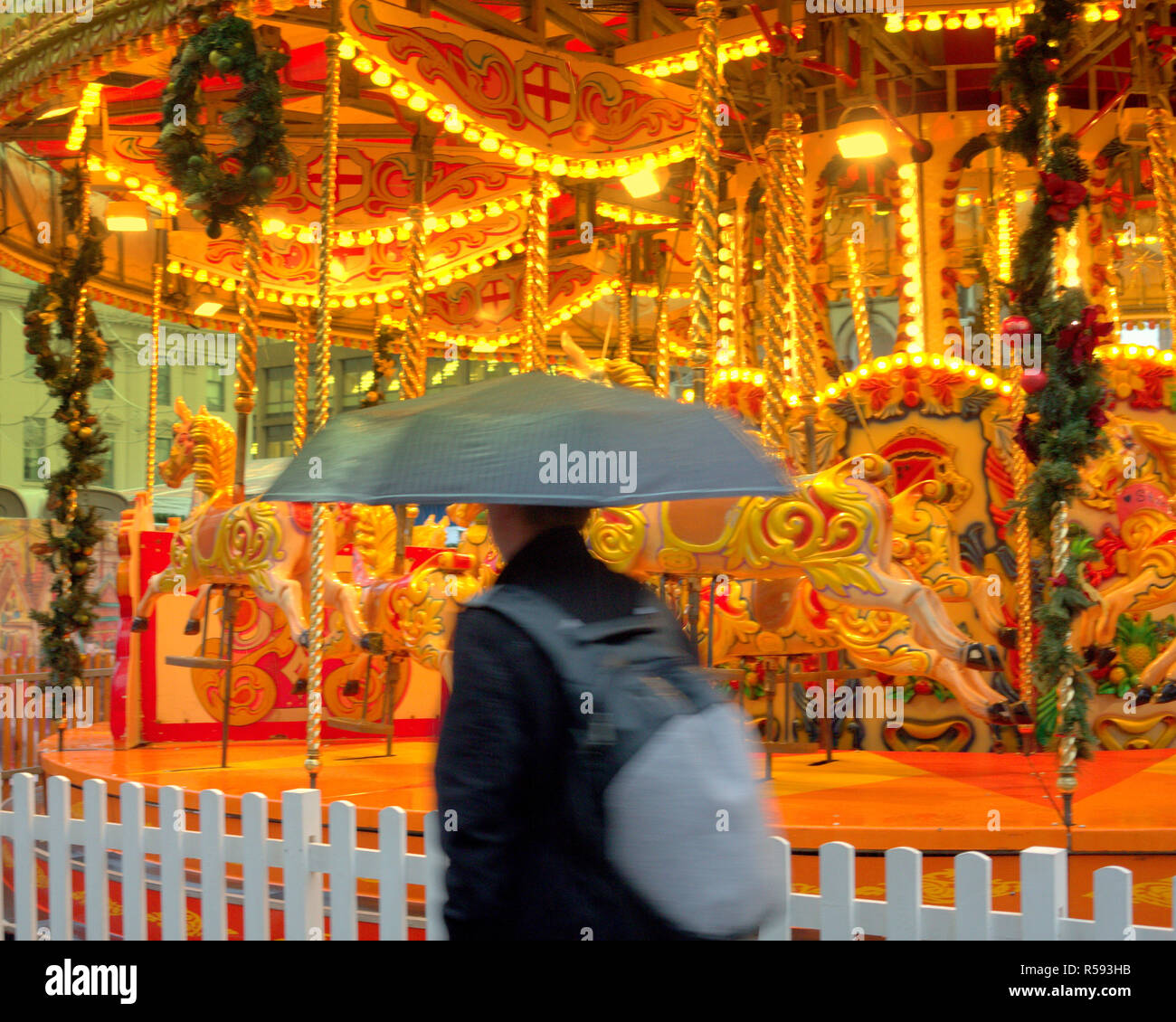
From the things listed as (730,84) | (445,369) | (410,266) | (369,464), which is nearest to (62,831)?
(369,464)

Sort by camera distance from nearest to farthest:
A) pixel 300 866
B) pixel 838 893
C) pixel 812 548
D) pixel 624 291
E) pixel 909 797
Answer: pixel 838 893
pixel 300 866
pixel 909 797
pixel 812 548
pixel 624 291

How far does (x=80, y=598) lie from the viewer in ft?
30.0

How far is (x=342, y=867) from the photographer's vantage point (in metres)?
3.64

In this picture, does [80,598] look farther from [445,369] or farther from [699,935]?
[445,369]

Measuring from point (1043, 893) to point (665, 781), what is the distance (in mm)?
1459

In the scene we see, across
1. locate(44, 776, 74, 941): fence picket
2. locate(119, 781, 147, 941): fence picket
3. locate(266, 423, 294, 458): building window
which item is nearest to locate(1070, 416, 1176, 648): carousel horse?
locate(119, 781, 147, 941): fence picket

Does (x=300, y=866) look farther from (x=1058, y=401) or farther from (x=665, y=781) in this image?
(x=1058, y=401)

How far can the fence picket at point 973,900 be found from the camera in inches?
117

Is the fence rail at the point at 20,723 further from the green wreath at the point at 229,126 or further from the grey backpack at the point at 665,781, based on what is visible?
the grey backpack at the point at 665,781

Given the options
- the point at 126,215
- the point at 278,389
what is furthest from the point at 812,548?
the point at 278,389

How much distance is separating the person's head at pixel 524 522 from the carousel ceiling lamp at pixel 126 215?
8.87 m

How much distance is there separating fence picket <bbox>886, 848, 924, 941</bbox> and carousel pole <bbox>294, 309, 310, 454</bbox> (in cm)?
414

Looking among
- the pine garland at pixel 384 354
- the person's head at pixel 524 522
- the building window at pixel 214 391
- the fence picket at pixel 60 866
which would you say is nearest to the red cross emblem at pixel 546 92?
the pine garland at pixel 384 354

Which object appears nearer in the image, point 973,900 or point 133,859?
point 973,900
